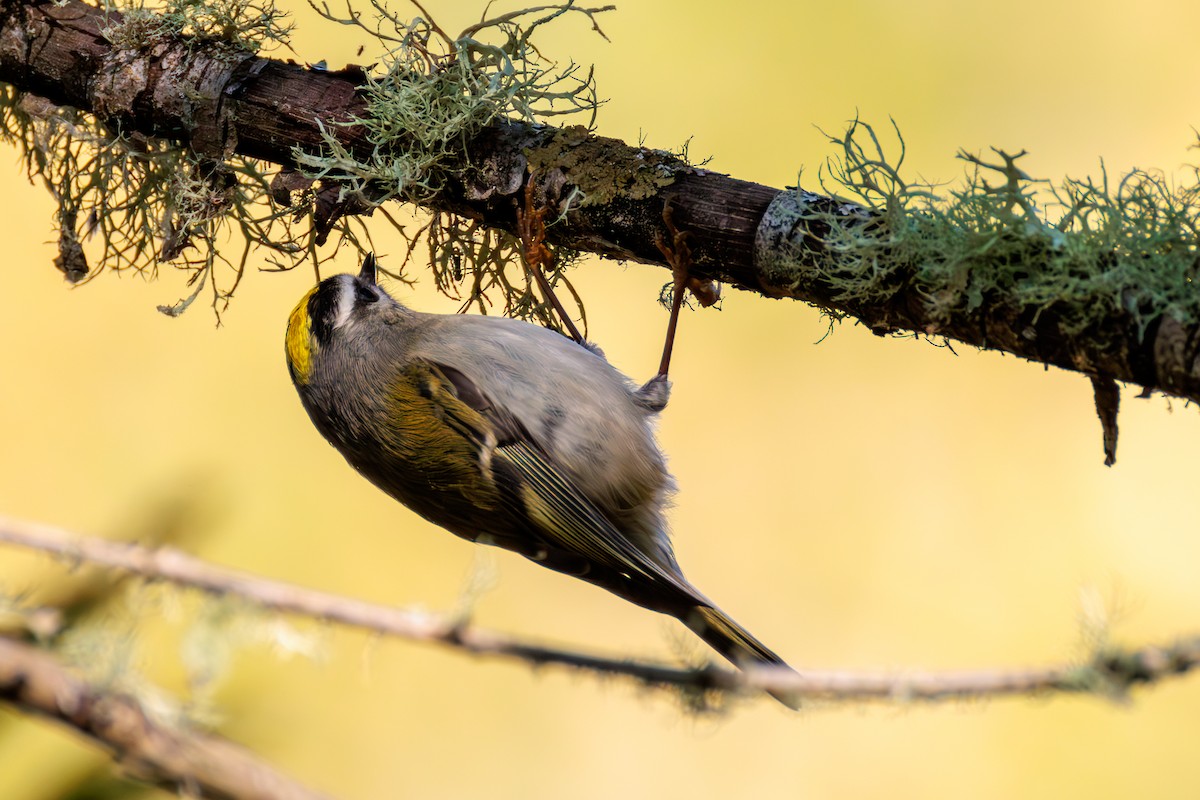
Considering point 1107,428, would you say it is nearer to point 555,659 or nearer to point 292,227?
point 555,659

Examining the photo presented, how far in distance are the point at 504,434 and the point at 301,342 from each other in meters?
0.43

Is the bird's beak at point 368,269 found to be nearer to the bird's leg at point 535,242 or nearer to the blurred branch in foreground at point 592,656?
the bird's leg at point 535,242

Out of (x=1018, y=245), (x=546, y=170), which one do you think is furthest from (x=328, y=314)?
(x=1018, y=245)

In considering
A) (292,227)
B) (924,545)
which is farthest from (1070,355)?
(924,545)

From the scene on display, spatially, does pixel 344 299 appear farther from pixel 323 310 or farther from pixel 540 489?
pixel 540 489

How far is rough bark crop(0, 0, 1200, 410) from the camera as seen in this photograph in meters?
1.24

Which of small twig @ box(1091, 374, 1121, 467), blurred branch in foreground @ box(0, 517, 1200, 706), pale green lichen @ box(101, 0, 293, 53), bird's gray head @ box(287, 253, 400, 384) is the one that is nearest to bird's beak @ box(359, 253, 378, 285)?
bird's gray head @ box(287, 253, 400, 384)

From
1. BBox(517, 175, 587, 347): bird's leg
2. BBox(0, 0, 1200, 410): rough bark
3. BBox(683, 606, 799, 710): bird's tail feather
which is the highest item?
BBox(0, 0, 1200, 410): rough bark

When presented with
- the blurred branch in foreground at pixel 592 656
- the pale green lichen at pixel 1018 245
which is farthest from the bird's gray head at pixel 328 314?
the blurred branch in foreground at pixel 592 656

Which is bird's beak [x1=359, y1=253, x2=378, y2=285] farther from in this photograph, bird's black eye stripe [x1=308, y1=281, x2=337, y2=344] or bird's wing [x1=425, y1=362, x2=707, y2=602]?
bird's wing [x1=425, y1=362, x2=707, y2=602]

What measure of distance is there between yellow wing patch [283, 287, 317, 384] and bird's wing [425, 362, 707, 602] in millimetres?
293

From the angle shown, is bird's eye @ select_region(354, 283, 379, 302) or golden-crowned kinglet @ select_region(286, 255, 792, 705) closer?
golden-crowned kinglet @ select_region(286, 255, 792, 705)

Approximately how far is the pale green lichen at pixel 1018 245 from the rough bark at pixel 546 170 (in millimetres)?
20

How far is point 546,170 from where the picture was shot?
1.46 metres
